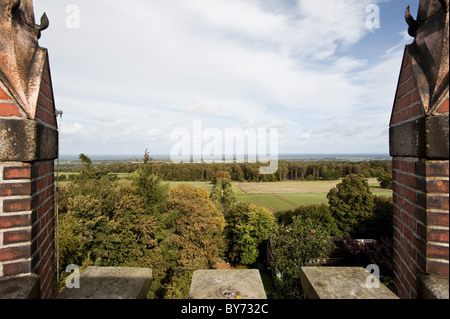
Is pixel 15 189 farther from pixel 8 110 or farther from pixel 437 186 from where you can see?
pixel 437 186

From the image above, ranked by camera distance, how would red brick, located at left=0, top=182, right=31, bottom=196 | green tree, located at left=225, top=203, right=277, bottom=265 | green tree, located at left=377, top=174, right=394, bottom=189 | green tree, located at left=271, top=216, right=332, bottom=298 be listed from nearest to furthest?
red brick, located at left=0, top=182, right=31, bottom=196 < green tree, located at left=271, top=216, right=332, bottom=298 < green tree, located at left=225, top=203, right=277, bottom=265 < green tree, located at left=377, top=174, right=394, bottom=189

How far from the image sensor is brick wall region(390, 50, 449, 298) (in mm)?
1416

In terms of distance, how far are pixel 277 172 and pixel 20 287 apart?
60.0 meters

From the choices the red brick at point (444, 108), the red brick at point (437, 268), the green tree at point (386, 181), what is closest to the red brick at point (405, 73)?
the red brick at point (444, 108)

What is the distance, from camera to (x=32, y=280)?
1.51 metres

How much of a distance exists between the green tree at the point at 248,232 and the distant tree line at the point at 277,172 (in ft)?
63.5

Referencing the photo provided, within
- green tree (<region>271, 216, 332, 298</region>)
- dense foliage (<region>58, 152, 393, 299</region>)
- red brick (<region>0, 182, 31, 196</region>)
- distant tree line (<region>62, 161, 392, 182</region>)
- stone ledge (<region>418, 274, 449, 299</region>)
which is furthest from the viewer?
distant tree line (<region>62, 161, 392, 182</region>)

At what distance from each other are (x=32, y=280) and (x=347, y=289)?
208 centimetres

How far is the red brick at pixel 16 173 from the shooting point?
1.48 metres

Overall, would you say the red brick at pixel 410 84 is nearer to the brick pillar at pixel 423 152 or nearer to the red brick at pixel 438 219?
the brick pillar at pixel 423 152

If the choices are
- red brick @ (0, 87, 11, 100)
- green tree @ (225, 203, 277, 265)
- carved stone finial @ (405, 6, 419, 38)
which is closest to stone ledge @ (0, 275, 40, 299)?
red brick @ (0, 87, 11, 100)

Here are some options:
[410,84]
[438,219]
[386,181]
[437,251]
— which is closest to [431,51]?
[410,84]

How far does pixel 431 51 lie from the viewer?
1.59 metres

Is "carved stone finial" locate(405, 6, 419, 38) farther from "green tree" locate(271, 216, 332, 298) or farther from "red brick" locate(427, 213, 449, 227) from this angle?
"green tree" locate(271, 216, 332, 298)
